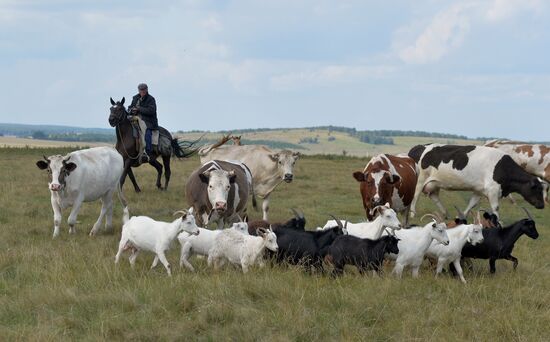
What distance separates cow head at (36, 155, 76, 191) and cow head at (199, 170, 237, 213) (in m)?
2.38

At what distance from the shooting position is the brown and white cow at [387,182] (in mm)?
13141

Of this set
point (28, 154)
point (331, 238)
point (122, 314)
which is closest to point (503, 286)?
point (331, 238)

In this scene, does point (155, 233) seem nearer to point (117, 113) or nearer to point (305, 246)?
point (305, 246)

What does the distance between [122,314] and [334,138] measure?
357ft

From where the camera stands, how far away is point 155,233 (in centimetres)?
943

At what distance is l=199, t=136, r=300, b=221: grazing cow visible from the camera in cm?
1605

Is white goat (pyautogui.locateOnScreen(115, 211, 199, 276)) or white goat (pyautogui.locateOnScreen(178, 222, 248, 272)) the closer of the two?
white goat (pyautogui.locateOnScreen(115, 211, 199, 276))

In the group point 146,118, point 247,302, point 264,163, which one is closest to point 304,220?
point 247,302

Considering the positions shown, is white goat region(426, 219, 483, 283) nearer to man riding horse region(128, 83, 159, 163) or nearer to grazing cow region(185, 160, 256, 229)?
grazing cow region(185, 160, 256, 229)

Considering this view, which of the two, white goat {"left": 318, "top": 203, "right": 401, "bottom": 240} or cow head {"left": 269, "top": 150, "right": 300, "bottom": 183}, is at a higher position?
cow head {"left": 269, "top": 150, "right": 300, "bottom": 183}

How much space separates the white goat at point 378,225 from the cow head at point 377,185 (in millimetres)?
2208

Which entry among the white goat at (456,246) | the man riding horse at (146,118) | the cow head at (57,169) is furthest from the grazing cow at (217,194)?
the man riding horse at (146,118)

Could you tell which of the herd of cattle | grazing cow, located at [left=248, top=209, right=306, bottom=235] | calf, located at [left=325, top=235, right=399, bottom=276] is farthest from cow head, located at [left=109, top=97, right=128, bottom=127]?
calf, located at [left=325, top=235, right=399, bottom=276]

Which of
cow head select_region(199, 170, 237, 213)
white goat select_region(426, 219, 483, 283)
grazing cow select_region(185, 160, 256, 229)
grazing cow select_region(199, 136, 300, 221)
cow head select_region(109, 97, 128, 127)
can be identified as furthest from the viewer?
cow head select_region(109, 97, 128, 127)
